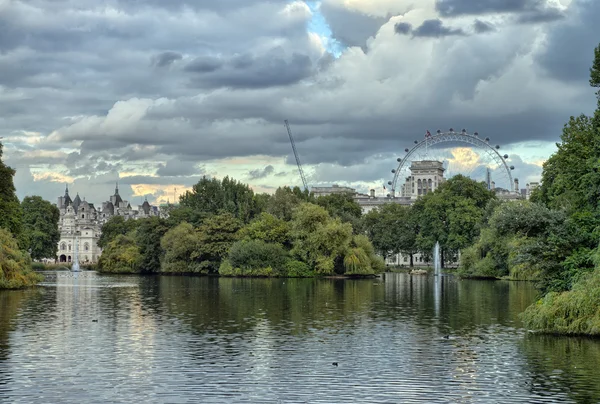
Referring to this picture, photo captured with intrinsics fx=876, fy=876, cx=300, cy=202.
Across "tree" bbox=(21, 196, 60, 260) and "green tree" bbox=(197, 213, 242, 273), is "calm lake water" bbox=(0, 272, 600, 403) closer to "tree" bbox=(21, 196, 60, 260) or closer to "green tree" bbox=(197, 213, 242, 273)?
"green tree" bbox=(197, 213, 242, 273)

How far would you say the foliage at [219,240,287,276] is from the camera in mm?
107125

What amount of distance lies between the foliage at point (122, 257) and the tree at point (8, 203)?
144 ft

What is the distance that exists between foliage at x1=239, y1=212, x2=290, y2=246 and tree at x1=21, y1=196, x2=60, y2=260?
153ft

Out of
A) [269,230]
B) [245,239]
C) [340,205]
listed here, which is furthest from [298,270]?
[340,205]

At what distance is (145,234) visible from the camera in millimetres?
128750

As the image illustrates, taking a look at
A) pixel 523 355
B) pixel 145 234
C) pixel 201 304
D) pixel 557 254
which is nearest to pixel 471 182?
pixel 145 234

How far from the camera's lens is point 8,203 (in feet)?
269

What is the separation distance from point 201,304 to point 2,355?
86.9 ft

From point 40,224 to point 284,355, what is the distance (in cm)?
12266

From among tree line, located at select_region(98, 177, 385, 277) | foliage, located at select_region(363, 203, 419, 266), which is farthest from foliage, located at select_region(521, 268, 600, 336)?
foliage, located at select_region(363, 203, 419, 266)

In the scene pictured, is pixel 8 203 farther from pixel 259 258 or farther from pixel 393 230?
pixel 393 230

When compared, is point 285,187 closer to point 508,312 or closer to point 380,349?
point 508,312

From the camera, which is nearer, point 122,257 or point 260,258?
point 260,258

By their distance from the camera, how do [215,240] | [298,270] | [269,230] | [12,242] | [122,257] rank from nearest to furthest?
[12,242] < [298,270] < [269,230] < [215,240] < [122,257]
